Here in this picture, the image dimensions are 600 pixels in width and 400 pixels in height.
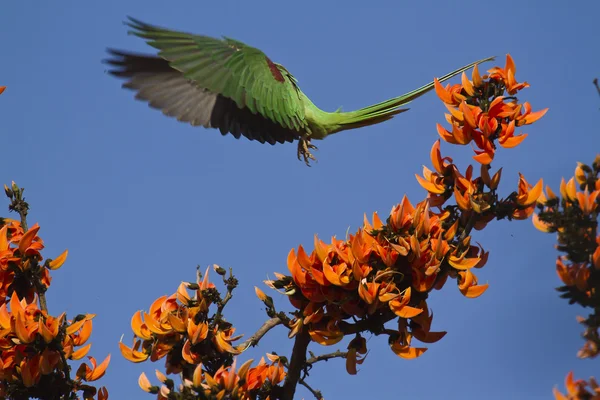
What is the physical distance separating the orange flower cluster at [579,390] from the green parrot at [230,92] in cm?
308

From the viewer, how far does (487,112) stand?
364cm

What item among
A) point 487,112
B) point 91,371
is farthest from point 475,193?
point 91,371

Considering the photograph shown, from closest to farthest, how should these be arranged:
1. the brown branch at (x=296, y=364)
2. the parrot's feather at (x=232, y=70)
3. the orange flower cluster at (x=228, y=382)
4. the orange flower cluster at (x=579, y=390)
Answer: the orange flower cluster at (x=579, y=390) → the orange flower cluster at (x=228, y=382) → the brown branch at (x=296, y=364) → the parrot's feather at (x=232, y=70)

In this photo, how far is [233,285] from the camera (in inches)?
144

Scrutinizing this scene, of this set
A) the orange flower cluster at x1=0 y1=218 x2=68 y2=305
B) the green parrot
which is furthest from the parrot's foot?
the orange flower cluster at x1=0 y1=218 x2=68 y2=305

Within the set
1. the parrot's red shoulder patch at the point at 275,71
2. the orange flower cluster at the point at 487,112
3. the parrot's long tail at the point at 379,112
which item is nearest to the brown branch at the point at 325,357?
the orange flower cluster at the point at 487,112

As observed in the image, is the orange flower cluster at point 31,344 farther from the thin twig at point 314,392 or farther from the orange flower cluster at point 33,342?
the thin twig at point 314,392

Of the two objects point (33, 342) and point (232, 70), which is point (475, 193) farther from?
point (232, 70)

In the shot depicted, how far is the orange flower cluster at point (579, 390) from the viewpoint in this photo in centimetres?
230

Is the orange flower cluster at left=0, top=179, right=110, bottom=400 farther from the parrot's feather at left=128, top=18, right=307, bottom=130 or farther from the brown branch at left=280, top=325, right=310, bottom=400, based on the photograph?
the parrot's feather at left=128, top=18, right=307, bottom=130

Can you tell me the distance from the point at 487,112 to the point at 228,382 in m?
1.55

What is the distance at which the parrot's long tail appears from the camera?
5.14m

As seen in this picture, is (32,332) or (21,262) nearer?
(32,332)

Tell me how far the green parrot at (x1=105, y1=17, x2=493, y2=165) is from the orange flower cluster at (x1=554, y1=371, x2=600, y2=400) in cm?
308
